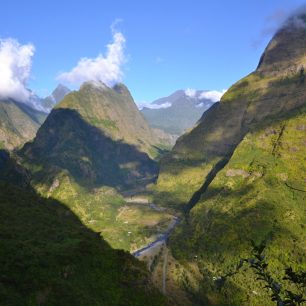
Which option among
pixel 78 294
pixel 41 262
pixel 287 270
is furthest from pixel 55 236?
pixel 287 270

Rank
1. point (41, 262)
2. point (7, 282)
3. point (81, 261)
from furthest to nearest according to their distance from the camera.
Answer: point (81, 261) → point (41, 262) → point (7, 282)

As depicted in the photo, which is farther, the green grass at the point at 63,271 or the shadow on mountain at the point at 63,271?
the shadow on mountain at the point at 63,271

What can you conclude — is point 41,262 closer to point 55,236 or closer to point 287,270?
point 55,236

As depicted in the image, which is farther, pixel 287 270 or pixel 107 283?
pixel 107 283

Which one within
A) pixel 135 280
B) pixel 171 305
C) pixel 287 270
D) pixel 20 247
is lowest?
pixel 171 305

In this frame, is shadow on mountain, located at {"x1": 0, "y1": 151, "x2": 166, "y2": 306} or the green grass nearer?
the green grass

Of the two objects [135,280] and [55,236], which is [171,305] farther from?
[55,236]

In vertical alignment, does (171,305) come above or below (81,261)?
below

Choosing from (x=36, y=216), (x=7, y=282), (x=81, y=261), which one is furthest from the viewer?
(x=36, y=216)
